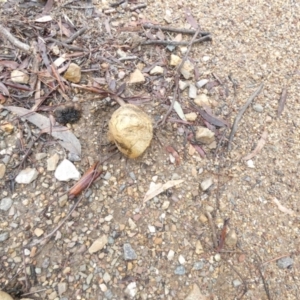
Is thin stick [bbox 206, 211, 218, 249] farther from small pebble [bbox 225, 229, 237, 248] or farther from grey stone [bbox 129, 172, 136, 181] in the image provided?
grey stone [bbox 129, 172, 136, 181]

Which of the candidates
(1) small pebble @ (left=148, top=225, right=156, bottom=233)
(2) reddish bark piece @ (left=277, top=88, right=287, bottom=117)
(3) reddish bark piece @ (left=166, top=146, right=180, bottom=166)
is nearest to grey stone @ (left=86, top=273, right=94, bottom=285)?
(1) small pebble @ (left=148, top=225, right=156, bottom=233)

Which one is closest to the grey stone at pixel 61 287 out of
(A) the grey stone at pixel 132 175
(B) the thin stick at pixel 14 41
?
(A) the grey stone at pixel 132 175

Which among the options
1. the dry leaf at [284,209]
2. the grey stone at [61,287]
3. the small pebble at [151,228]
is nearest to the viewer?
the grey stone at [61,287]

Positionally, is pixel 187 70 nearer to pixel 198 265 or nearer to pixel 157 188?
pixel 157 188

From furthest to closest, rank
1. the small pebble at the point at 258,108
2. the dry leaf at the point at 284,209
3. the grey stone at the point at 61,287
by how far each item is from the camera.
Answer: the small pebble at the point at 258,108 < the dry leaf at the point at 284,209 < the grey stone at the point at 61,287

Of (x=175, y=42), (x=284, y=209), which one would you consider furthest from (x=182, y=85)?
(x=284, y=209)

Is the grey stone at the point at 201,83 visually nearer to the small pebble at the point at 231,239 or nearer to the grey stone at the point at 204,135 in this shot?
the grey stone at the point at 204,135

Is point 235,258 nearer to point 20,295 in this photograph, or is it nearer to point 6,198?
point 20,295
